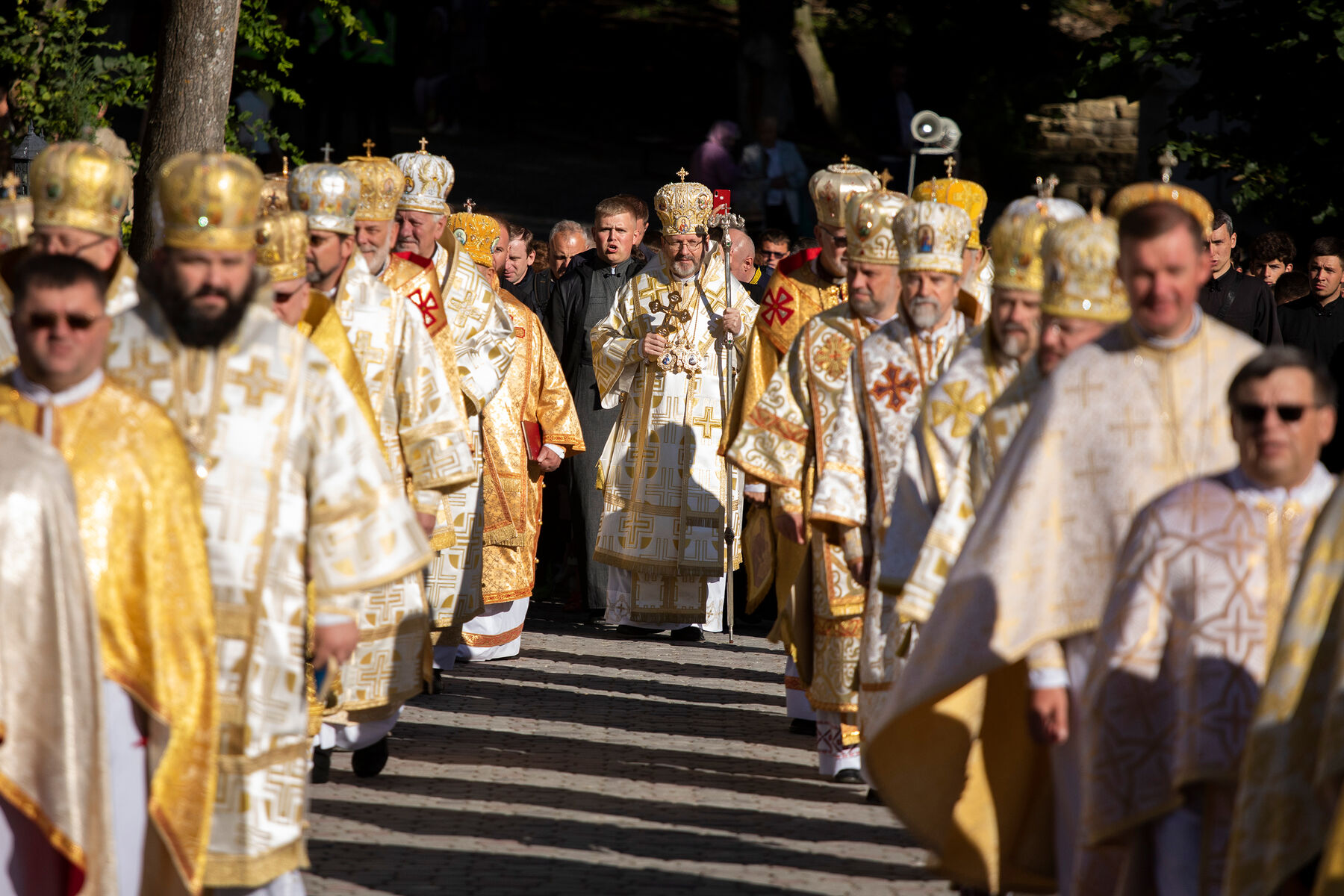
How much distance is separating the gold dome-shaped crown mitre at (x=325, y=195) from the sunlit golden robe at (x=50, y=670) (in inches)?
115

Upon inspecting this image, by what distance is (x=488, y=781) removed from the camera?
741 cm

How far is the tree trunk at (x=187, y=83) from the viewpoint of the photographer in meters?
Answer: 8.99

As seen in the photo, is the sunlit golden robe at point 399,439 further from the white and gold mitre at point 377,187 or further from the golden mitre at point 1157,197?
the golden mitre at point 1157,197

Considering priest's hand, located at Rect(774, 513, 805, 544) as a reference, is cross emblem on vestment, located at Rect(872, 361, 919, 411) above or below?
above

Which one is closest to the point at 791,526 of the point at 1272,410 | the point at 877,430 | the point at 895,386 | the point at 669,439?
the point at 877,430

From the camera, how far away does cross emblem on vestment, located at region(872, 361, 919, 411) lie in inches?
268

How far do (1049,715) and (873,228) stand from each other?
313cm

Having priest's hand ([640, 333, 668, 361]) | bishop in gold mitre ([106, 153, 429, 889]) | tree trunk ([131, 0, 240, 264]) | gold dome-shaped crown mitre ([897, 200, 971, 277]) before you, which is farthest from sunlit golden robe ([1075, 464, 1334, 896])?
priest's hand ([640, 333, 668, 361])

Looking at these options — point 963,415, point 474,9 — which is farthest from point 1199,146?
point 474,9

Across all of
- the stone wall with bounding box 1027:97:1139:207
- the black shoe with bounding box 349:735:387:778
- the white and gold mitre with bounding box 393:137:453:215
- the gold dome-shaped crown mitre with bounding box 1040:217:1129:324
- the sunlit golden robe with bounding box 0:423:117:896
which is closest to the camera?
the sunlit golden robe with bounding box 0:423:117:896

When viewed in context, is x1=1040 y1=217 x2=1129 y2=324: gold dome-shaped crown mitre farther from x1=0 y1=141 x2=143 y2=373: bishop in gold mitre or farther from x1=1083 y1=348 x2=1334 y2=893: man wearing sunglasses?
x1=0 y1=141 x2=143 y2=373: bishop in gold mitre

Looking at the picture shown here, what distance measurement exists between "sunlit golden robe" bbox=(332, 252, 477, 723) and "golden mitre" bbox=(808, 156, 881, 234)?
2265mm

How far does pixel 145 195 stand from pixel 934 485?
4.90m

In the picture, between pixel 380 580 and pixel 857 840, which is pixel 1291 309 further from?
pixel 380 580
